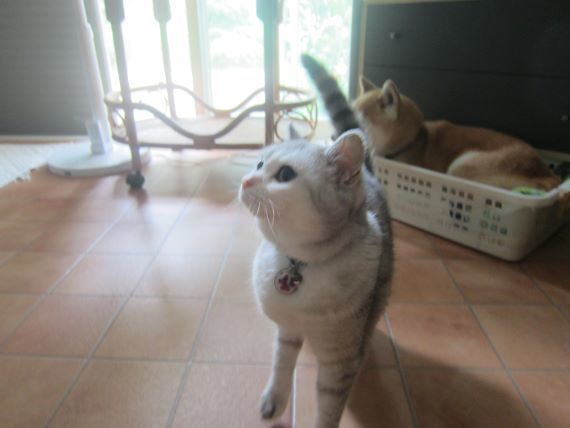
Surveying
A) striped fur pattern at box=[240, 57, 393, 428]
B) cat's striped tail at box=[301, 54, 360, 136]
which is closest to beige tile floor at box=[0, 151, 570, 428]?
striped fur pattern at box=[240, 57, 393, 428]

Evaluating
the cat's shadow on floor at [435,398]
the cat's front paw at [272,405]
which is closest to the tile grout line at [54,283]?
the cat's front paw at [272,405]

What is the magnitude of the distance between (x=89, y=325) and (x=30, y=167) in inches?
56.6

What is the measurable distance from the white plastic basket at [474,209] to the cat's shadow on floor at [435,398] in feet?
1.75

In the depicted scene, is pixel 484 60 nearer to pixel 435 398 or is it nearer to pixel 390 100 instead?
pixel 390 100

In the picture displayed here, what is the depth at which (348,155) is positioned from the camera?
61 cm

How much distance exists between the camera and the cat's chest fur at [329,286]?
68 cm

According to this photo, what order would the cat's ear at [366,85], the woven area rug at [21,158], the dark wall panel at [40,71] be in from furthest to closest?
the dark wall panel at [40,71]
the woven area rug at [21,158]
the cat's ear at [366,85]

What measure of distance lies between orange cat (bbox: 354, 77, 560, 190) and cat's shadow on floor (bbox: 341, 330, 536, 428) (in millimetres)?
723

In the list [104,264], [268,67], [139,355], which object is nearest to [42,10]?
[268,67]

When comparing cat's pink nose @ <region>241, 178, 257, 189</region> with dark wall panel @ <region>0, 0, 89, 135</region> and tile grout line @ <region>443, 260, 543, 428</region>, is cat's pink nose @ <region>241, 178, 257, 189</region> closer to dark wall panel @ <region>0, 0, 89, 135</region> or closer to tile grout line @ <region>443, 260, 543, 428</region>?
tile grout line @ <region>443, 260, 543, 428</region>

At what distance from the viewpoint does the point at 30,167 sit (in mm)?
2137

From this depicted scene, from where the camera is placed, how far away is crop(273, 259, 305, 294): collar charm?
69 cm

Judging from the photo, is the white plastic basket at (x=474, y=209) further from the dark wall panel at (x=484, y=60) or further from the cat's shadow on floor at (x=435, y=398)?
the cat's shadow on floor at (x=435, y=398)

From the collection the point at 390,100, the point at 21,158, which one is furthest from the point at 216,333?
the point at 21,158
